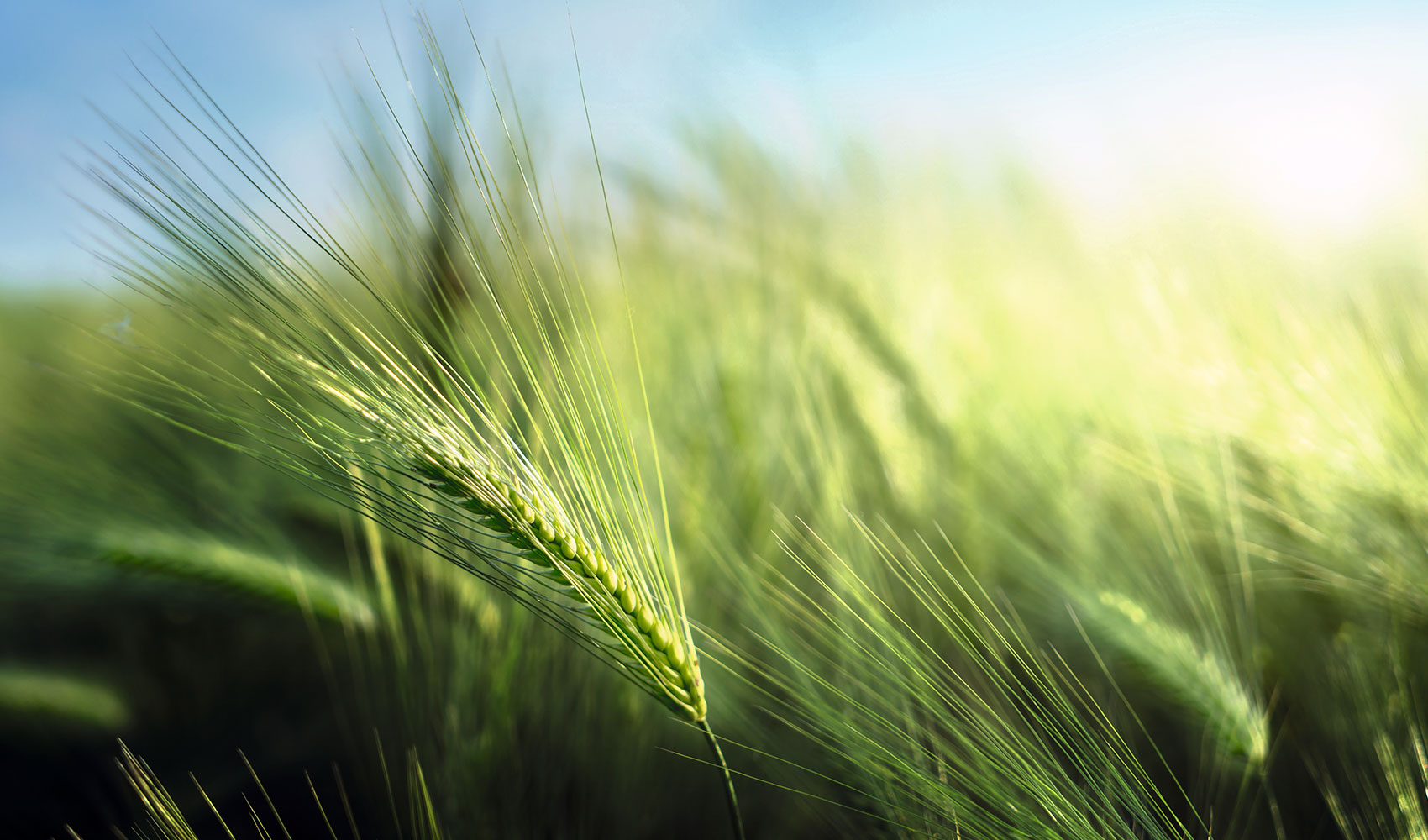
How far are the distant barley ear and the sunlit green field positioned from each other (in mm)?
10

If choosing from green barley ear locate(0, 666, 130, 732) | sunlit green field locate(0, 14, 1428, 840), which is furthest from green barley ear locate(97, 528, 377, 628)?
green barley ear locate(0, 666, 130, 732)

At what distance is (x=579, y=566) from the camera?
29 centimetres

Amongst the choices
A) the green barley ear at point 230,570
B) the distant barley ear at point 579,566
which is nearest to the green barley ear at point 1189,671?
the distant barley ear at point 579,566

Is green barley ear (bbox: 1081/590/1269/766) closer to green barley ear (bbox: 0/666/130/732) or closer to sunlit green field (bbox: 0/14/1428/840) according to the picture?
sunlit green field (bbox: 0/14/1428/840)

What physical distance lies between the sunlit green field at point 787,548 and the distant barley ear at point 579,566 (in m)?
0.01

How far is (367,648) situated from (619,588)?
1.18 ft

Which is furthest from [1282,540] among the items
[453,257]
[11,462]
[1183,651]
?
[11,462]

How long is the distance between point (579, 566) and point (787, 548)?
0.12 meters

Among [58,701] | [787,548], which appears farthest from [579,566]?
[58,701]

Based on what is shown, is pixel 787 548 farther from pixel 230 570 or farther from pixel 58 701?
pixel 58 701

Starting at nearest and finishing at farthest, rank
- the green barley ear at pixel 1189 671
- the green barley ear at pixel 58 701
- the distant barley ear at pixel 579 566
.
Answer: the distant barley ear at pixel 579 566, the green barley ear at pixel 1189 671, the green barley ear at pixel 58 701

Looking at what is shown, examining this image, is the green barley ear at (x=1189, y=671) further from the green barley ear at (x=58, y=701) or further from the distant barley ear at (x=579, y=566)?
the green barley ear at (x=58, y=701)

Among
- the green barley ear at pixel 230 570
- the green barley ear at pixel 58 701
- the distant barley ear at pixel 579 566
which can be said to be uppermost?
the distant barley ear at pixel 579 566

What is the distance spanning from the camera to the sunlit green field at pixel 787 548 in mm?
417
